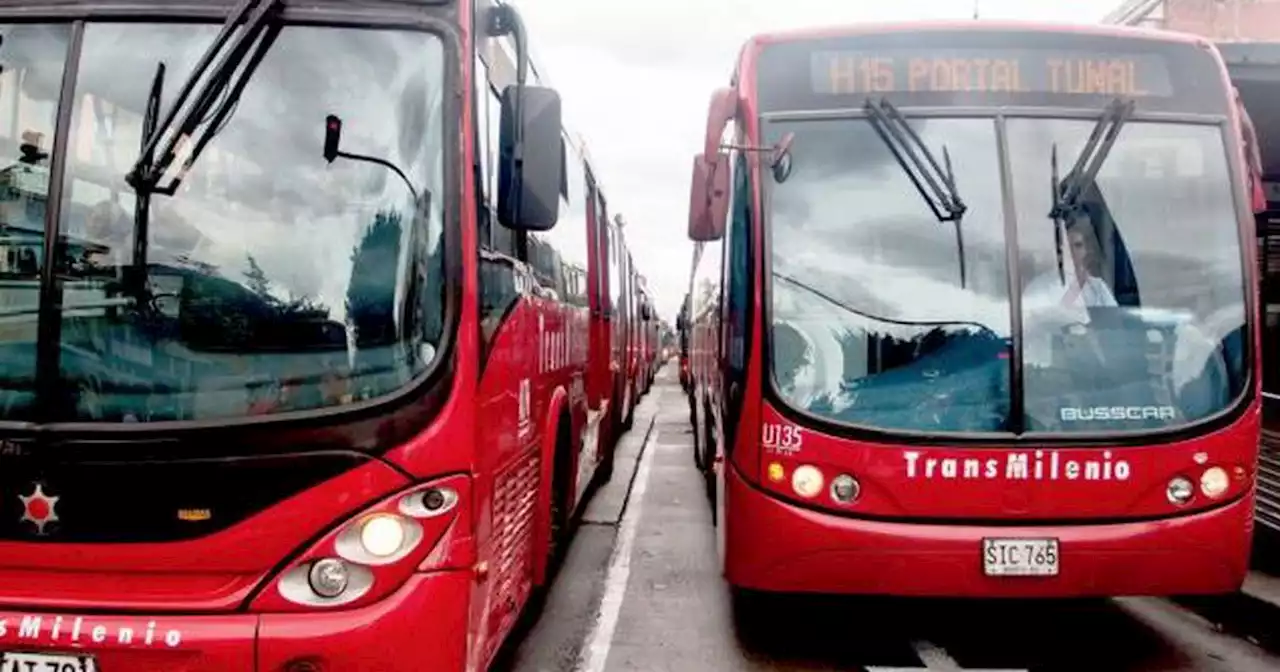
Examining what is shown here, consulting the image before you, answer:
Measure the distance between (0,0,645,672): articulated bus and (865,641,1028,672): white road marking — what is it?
2.64 meters

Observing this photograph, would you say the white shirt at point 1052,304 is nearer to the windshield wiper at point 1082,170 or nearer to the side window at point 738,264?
the windshield wiper at point 1082,170

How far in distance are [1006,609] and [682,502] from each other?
497 cm

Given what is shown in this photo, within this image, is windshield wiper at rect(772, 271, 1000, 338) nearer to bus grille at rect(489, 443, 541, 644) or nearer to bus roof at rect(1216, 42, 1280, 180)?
bus grille at rect(489, 443, 541, 644)

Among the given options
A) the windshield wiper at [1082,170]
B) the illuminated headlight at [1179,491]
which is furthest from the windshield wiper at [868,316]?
the illuminated headlight at [1179,491]

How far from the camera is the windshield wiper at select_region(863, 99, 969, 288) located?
582 cm

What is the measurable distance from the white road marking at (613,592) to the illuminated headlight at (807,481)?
4.40 ft

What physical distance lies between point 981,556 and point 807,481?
866 millimetres

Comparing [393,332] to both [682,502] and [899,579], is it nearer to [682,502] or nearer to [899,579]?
[899,579]

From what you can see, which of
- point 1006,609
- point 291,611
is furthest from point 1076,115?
point 291,611

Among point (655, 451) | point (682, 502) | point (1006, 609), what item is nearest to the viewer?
point (1006, 609)

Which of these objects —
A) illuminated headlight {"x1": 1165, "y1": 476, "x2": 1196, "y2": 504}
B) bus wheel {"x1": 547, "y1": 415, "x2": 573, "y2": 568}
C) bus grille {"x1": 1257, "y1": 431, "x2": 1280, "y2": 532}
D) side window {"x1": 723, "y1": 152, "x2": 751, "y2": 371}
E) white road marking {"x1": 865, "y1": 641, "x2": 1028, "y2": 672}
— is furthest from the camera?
bus grille {"x1": 1257, "y1": 431, "x2": 1280, "y2": 532}

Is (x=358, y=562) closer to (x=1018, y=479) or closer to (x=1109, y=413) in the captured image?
(x=1018, y=479)

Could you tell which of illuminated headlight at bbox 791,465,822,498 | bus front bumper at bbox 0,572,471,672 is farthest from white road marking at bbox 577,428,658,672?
bus front bumper at bbox 0,572,471,672

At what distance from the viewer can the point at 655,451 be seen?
17516 millimetres
